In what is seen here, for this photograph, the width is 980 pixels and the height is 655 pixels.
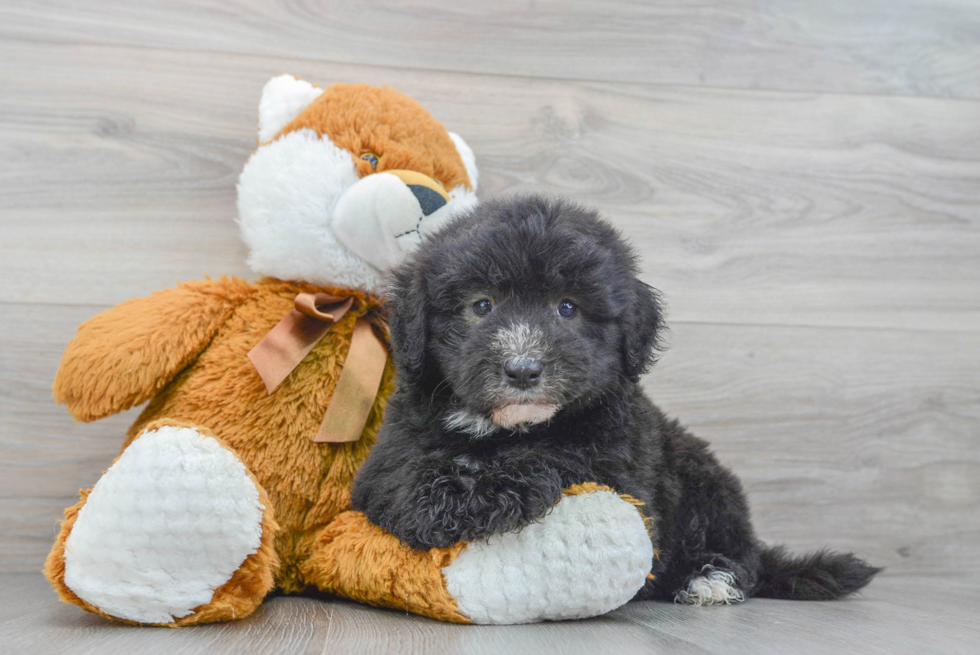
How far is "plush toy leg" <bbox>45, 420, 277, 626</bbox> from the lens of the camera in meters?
1.27

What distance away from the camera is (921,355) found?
7.66ft

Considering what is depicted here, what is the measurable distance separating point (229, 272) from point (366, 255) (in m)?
0.61

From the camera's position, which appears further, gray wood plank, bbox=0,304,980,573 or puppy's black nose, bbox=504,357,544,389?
gray wood plank, bbox=0,304,980,573

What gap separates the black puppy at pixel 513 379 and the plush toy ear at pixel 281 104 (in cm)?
63

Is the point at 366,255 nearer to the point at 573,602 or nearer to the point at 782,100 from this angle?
the point at 573,602

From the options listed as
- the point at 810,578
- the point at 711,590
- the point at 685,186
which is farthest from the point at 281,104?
the point at 810,578

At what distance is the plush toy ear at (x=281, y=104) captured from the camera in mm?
1845

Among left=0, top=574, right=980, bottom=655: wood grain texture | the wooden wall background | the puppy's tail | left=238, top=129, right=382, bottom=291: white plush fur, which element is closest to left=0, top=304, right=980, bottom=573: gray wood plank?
the wooden wall background

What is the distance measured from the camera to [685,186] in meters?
2.29

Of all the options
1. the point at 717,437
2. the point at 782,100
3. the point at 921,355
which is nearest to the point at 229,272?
the point at 717,437

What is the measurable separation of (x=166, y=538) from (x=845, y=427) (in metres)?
1.96

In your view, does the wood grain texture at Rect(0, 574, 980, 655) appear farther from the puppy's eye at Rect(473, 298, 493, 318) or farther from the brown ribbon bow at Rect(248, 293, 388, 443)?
the puppy's eye at Rect(473, 298, 493, 318)

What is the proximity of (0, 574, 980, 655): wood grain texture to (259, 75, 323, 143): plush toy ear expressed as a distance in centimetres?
113

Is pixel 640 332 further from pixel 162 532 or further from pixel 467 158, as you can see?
pixel 162 532
